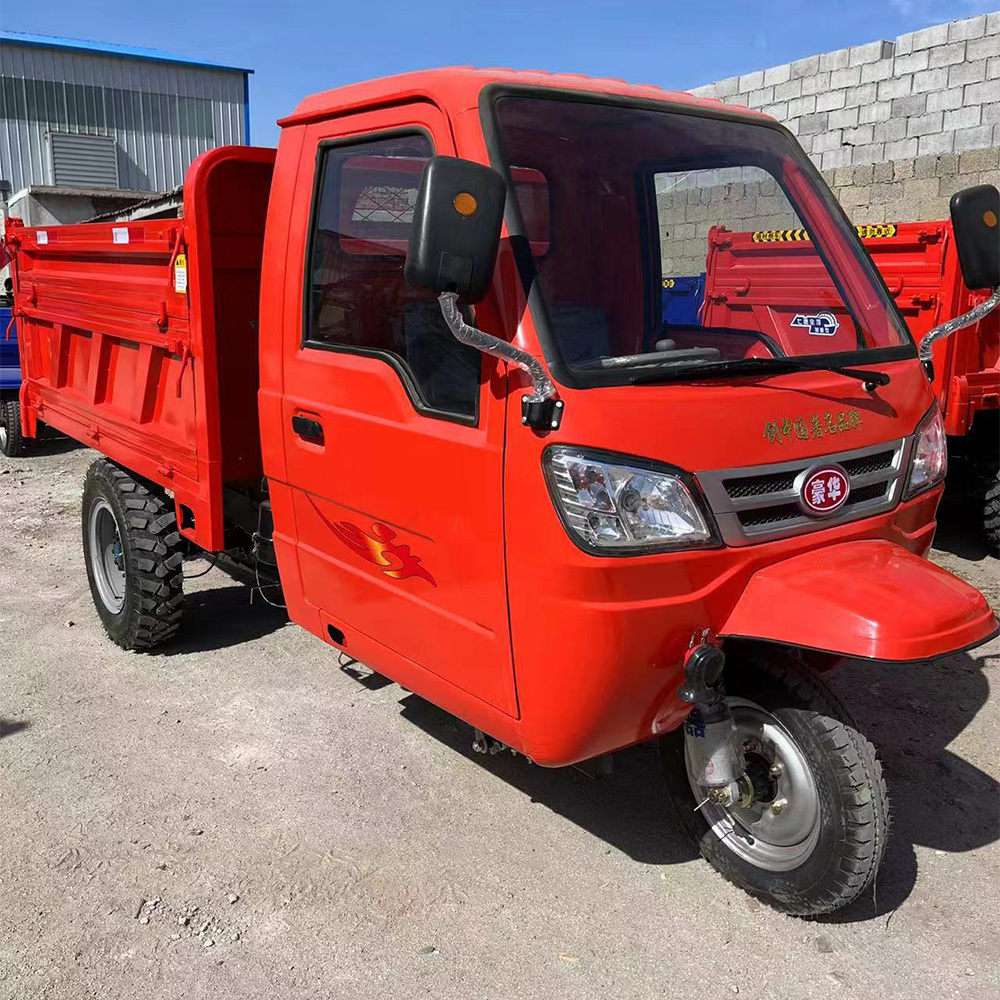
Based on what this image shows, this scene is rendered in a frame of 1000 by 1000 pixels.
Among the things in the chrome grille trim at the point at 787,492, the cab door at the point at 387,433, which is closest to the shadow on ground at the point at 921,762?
the chrome grille trim at the point at 787,492

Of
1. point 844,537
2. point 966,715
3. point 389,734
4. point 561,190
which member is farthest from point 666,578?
point 966,715

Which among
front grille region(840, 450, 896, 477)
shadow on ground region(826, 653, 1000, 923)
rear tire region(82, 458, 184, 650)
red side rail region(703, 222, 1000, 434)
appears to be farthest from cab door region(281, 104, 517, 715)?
shadow on ground region(826, 653, 1000, 923)

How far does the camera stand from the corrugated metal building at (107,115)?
2200 centimetres

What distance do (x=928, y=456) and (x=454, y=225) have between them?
1761mm

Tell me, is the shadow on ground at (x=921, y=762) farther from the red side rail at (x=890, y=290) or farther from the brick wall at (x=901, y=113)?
the brick wall at (x=901, y=113)

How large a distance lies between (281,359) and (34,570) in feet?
11.3

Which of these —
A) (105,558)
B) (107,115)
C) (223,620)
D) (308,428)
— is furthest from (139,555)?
(107,115)

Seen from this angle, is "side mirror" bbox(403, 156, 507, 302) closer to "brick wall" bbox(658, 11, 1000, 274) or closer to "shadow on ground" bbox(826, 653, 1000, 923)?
"shadow on ground" bbox(826, 653, 1000, 923)

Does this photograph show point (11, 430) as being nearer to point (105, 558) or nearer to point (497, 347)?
point (105, 558)

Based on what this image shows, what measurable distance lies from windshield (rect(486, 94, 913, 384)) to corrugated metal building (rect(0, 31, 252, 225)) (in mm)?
20455

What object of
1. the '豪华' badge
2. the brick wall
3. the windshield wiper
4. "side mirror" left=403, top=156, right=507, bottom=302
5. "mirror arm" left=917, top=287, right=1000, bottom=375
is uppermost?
the brick wall

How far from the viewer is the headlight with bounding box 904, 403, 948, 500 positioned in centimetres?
302

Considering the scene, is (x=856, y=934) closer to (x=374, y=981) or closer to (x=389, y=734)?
(x=374, y=981)

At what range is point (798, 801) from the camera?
276cm
